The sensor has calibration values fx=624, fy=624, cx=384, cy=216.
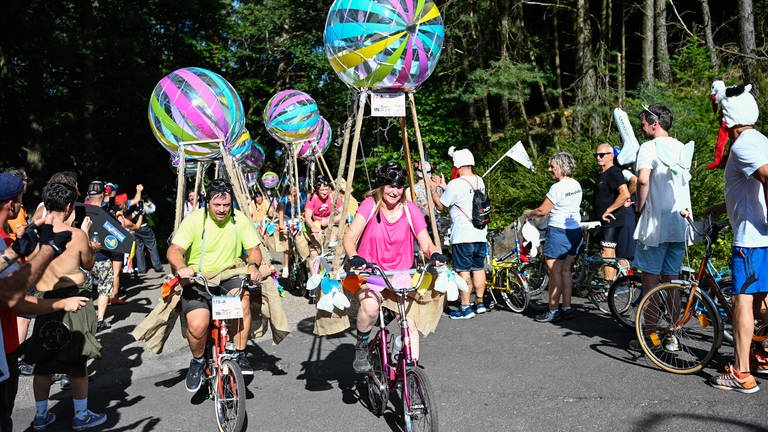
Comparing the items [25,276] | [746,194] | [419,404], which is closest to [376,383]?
[419,404]

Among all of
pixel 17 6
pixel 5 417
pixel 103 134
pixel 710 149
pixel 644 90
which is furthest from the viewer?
pixel 103 134

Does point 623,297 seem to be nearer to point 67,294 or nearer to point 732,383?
point 732,383

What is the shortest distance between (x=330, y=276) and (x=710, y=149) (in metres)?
7.54

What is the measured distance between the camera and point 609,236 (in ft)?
25.3

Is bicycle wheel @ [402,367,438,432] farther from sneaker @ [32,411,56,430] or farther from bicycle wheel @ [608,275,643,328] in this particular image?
bicycle wheel @ [608,275,643,328]

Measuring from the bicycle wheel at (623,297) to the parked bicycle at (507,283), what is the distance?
1.31m

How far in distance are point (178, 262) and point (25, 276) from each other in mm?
1915

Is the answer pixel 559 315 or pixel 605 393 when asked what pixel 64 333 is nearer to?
pixel 605 393

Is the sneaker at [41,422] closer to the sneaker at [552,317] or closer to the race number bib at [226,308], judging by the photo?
the race number bib at [226,308]

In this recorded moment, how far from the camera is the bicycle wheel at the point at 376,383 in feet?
Result: 15.0

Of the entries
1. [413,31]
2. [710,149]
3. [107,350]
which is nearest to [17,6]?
[107,350]

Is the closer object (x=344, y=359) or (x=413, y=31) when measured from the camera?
(x=413, y=31)

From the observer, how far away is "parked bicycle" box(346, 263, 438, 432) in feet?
12.9

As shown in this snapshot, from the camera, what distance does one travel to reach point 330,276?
15.4 ft
